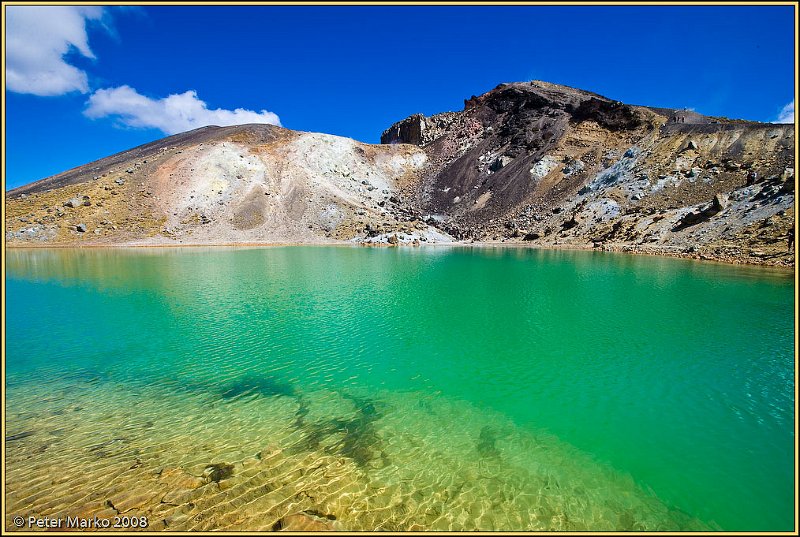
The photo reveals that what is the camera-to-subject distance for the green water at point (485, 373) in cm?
862

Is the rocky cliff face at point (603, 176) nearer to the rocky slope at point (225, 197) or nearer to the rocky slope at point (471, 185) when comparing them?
the rocky slope at point (471, 185)

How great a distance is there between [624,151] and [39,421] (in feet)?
304

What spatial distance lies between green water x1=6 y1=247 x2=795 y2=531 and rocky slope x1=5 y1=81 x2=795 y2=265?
32.3m

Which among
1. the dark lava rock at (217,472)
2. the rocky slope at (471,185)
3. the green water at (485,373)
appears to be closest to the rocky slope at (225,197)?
the rocky slope at (471,185)

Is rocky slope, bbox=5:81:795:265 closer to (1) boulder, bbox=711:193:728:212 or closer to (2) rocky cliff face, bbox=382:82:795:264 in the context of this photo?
(1) boulder, bbox=711:193:728:212

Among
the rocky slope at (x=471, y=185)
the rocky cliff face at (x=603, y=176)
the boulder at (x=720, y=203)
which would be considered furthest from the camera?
the rocky slope at (x=471, y=185)

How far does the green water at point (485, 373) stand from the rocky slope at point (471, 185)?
1270 inches

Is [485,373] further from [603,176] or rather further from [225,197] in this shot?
[225,197]

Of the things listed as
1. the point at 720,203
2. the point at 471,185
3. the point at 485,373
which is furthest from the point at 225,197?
the point at 720,203

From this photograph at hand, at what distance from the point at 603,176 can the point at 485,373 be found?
74.0 metres

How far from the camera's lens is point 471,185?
312 ft

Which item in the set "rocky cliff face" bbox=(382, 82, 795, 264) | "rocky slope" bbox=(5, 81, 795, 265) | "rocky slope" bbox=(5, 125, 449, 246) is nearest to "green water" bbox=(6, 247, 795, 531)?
"rocky cliff face" bbox=(382, 82, 795, 264)

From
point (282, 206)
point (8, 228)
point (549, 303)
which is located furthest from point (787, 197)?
point (8, 228)

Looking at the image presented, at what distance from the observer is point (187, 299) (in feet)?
82.6
